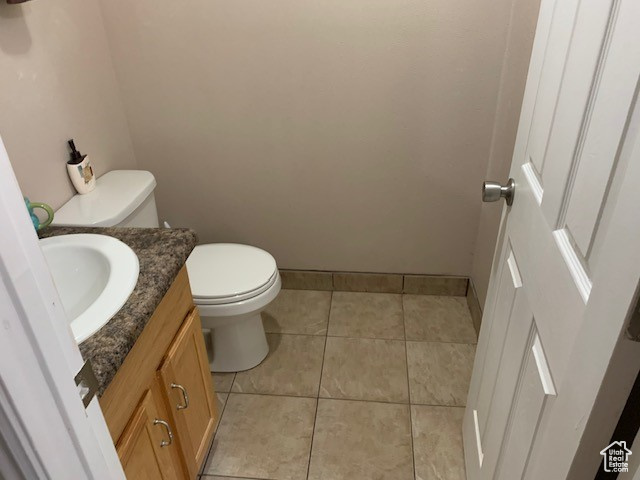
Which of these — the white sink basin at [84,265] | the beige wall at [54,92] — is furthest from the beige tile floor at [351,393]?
the beige wall at [54,92]

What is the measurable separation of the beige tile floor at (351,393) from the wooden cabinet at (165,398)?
308 mm

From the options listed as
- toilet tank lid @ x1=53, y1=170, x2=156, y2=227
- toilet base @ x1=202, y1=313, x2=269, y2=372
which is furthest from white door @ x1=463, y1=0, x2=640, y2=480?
toilet tank lid @ x1=53, y1=170, x2=156, y2=227

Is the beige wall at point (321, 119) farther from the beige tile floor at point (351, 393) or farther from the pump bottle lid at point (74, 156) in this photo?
the pump bottle lid at point (74, 156)

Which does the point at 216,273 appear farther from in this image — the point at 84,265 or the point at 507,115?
the point at 507,115

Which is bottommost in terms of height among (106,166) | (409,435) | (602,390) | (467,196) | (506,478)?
(409,435)

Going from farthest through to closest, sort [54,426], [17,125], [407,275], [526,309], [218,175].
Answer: [407,275] → [218,175] → [17,125] → [526,309] → [54,426]

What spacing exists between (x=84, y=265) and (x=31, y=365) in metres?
0.75

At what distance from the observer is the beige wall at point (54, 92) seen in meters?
1.38

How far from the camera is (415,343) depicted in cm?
209

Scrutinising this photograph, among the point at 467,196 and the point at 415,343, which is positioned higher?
the point at 467,196

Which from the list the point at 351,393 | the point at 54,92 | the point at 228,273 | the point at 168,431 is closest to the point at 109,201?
the point at 54,92

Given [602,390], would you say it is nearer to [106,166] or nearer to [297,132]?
[297,132]

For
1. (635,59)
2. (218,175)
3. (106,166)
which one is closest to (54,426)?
(635,59)

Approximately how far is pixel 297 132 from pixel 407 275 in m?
0.88
